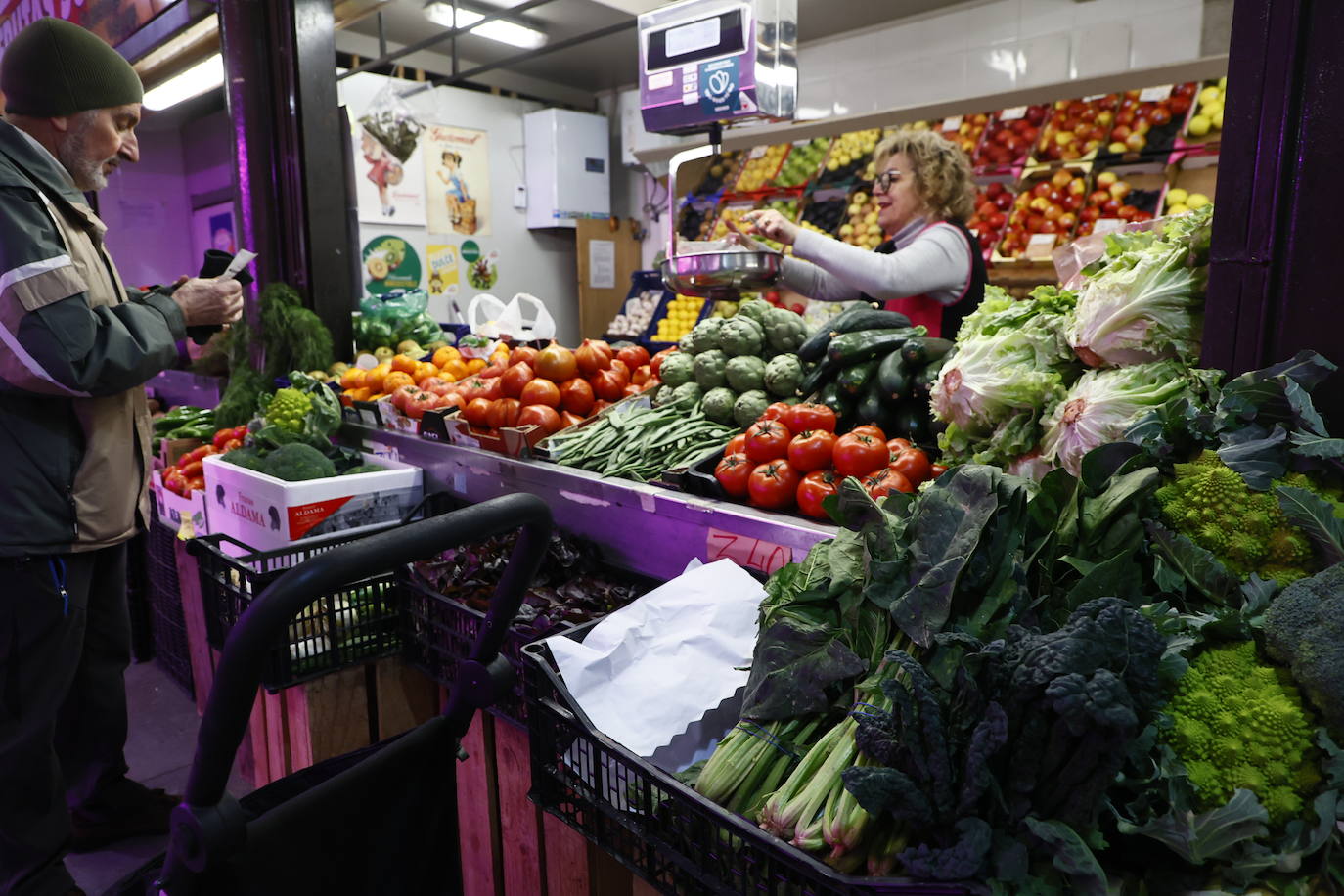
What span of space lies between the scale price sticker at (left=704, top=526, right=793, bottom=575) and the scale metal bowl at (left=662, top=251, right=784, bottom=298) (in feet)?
3.10

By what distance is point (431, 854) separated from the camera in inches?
40.8

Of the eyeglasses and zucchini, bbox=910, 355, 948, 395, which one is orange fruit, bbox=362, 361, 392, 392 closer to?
the eyeglasses

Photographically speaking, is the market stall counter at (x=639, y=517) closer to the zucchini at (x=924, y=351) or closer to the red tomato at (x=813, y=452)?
the red tomato at (x=813, y=452)

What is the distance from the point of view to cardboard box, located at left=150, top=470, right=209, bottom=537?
336 cm

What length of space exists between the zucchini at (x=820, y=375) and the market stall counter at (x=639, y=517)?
1.77 feet

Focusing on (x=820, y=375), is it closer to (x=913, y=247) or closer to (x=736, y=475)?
(x=736, y=475)

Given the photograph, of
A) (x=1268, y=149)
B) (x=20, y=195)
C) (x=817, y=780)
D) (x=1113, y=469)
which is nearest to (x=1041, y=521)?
(x=1113, y=469)

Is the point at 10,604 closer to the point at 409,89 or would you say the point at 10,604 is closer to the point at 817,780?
the point at 817,780

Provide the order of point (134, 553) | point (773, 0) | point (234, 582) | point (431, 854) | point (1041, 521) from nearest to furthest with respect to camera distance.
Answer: point (431, 854), point (1041, 521), point (234, 582), point (773, 0), point (134, 553)

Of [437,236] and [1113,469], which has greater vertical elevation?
[437,236]

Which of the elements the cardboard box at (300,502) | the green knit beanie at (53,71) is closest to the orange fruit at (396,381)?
the cardboard box at (300,502)

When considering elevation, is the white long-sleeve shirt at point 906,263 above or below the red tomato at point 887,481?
above

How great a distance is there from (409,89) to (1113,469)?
291 inches

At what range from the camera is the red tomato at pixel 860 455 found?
202 centimetres
